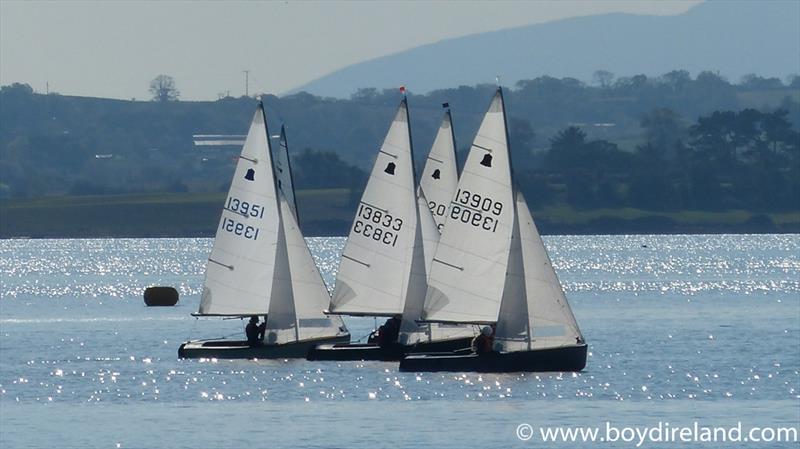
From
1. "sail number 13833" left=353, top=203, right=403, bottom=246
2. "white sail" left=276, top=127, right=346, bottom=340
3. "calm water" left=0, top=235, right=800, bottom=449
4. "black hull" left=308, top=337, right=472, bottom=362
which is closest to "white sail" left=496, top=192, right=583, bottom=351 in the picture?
"calm water" left=0, top=235, right=800, bottom=449

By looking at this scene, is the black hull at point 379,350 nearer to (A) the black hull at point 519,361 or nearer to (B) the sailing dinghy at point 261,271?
(B) the sailing dinghy at point 261,271

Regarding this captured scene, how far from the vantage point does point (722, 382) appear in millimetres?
68062

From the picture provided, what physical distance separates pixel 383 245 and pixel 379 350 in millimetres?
3864

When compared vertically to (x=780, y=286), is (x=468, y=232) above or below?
above

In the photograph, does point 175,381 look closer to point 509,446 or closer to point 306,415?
point 306,415

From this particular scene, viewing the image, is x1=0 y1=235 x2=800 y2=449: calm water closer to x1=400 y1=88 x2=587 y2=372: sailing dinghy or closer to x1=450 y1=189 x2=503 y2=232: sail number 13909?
x1=400 y1=88 x2=587 y2=372: sailing dinghy

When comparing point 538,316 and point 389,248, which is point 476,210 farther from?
point 389,248

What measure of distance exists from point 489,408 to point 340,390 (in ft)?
22.4

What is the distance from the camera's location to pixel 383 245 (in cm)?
7419

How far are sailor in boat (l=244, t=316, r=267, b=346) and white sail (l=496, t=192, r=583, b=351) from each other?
10.9 m

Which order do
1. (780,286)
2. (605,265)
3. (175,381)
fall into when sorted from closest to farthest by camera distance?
(175,381)
(780,286)
(605,265)

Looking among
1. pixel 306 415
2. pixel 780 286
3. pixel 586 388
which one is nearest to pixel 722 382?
pixel 586 388

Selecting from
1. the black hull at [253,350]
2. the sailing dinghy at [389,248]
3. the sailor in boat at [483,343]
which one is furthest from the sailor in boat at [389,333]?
the sailor in boat at [483,343]

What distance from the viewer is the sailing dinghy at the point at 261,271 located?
75.6 m
